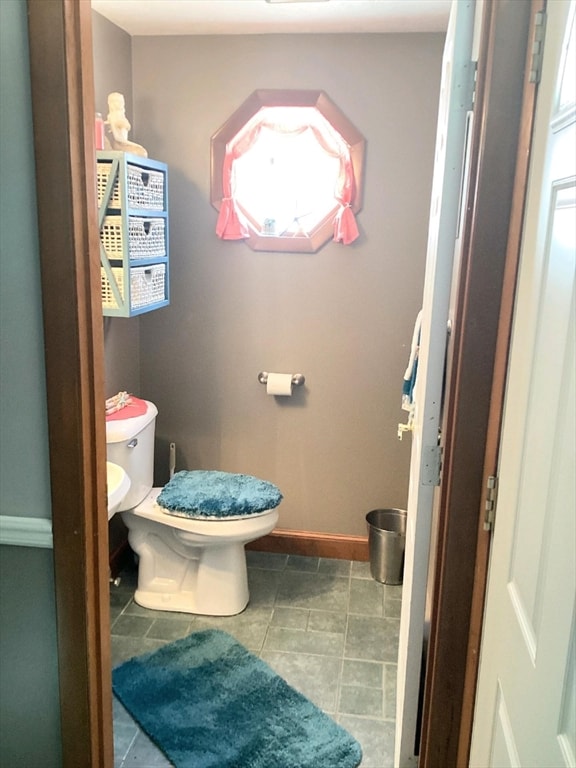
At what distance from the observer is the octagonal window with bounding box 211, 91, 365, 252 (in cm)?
277

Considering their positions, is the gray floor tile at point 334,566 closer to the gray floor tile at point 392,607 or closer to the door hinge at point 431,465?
the gray floor tile at point 392,607

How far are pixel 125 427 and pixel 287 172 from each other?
136cm

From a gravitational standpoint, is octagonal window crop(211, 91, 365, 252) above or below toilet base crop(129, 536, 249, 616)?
above

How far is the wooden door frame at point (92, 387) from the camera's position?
119cm

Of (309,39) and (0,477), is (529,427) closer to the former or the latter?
(0,477)

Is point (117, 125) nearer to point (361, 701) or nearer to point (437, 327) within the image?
point (437, 327)

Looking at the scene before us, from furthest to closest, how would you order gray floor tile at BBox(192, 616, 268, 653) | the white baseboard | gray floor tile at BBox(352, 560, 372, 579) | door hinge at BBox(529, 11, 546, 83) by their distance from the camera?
gray floor tile at BBox(352, 560, 372, 579)
gray floor tile at BBox(192, 616, 268, 653)
the white baseboard
door hinge at BBox(529, 11, 546, 83)

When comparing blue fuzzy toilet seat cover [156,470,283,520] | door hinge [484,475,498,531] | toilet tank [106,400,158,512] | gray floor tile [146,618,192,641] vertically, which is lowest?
gray floor tile [146,618,192,641]

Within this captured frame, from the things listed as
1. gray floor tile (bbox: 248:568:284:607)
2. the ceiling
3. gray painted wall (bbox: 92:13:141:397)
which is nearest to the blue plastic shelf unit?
gray painted wall (bbox: 92:13:141:397)

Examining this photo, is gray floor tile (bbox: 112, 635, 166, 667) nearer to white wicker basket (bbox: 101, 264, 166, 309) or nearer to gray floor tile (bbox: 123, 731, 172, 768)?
gray floor tile (bbox: 123, 731, 172, 768)

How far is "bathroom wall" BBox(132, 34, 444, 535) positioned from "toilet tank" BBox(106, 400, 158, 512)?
384 mm

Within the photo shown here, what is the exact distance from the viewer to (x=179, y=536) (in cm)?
266

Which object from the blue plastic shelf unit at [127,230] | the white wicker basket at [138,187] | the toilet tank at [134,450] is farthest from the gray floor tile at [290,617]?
the white wicker basket at [138,187]

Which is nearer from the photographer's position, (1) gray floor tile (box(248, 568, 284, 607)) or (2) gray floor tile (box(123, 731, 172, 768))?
(2) gray floor tile (box(123, 731, 172, 768))
